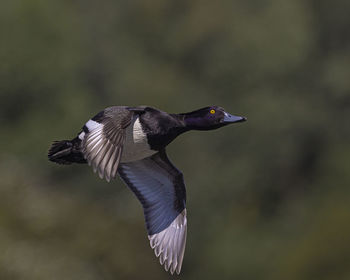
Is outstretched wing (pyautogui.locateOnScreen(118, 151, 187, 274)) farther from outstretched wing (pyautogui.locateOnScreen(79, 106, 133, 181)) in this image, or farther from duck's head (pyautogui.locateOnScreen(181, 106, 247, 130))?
outstretched wing (pyautogui.locateOnScreen(79, 106, 133, 181))

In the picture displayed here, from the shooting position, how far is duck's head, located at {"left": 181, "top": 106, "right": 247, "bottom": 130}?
11.5 metres

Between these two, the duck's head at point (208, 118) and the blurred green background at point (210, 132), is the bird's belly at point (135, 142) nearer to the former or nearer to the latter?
the duck's head at point (208, 118)

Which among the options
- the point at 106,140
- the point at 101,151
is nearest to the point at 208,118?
the point at 106,140

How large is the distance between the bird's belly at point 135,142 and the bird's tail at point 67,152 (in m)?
0.53

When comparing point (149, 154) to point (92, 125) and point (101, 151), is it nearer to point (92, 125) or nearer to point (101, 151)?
point (92, 125)

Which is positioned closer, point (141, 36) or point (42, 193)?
point (42, 193)

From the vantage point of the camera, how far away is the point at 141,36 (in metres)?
47.1

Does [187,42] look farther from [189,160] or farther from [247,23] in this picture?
[189,160]

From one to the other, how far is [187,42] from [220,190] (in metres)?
11.6

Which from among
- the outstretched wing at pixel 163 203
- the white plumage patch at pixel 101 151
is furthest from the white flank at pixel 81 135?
the outstretched wing at pixel 163 203

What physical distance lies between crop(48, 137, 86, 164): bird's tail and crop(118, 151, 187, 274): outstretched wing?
1.34 meters

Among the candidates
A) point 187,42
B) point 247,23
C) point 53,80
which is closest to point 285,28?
point 247,23

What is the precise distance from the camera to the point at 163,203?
12.3 m

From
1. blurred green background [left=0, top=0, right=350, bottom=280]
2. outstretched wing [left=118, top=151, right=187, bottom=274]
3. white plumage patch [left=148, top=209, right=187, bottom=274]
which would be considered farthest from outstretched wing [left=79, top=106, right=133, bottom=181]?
blurred green background [left=0, top=0, right=350, bottom=280]
